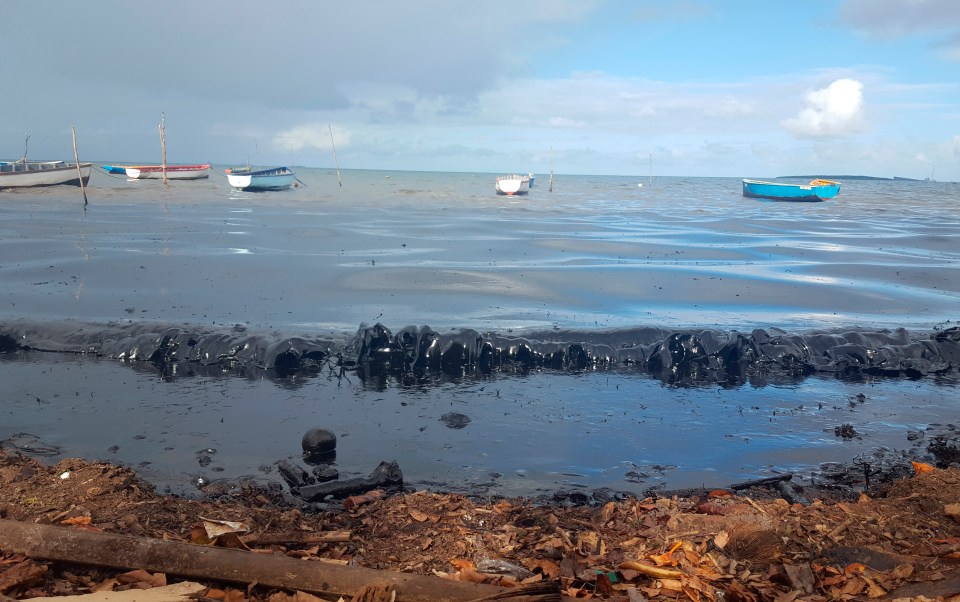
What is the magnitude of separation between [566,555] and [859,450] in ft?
14.5

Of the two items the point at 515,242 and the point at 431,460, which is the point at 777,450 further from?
the point at 515,242

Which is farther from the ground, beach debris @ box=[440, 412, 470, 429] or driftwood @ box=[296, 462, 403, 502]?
beach debris @ box=[440, 412, 470, 429]

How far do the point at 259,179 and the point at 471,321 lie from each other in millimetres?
54737

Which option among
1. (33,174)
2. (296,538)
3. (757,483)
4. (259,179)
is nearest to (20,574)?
(296,538)

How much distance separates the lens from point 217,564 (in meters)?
3.67

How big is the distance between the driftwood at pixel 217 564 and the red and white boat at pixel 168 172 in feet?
233

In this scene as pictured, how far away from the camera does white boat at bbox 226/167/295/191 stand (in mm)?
61250

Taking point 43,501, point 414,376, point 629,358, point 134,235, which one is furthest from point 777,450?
point 134,235

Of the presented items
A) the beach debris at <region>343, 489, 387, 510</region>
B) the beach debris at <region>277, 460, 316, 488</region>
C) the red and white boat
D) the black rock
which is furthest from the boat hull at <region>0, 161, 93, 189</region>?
the beach debris at <region>343, 489, 387, 510</region>

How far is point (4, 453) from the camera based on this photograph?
603 centimetres

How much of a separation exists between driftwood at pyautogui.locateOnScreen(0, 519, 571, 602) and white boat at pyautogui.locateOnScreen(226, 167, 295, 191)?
200ft

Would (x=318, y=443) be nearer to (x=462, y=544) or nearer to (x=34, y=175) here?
(x=462, y=544)

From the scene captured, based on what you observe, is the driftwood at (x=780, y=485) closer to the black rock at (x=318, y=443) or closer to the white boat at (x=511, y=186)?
the black rock at (x=318, y=443)

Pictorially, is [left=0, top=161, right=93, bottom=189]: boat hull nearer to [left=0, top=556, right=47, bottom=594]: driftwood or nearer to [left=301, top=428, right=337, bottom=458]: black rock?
[left=301, top=428, right=337, bottom=458]: black rock
